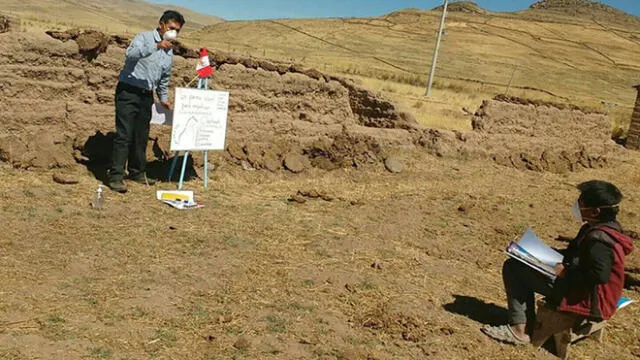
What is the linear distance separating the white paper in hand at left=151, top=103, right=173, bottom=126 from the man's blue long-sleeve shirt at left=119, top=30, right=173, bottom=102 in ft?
1.16

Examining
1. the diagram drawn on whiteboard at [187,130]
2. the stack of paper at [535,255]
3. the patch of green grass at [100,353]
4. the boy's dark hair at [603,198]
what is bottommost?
the patch of green grass at [100,353]

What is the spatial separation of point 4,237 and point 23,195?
1.14 metres

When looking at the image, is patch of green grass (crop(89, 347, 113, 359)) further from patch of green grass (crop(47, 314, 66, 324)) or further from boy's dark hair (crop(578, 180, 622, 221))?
boy's dark hair (crop(578, 180, 622, 221))

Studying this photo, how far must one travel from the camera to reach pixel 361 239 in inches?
261

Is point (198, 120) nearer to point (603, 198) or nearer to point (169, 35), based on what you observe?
point (169, 35)

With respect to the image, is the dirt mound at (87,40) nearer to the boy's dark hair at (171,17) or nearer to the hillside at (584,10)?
the boy's dark hair at (171,17)

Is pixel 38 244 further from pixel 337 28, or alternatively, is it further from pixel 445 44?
pixel 337 28

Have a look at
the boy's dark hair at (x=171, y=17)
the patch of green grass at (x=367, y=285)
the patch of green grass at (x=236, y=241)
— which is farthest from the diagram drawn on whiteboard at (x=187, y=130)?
the patch of green grass at (x=367, y=285)

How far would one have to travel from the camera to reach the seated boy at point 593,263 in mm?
3990

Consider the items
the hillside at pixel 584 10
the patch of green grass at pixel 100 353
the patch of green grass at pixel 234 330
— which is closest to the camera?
the patch of green grass at pixel 100 353

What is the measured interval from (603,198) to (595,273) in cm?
49

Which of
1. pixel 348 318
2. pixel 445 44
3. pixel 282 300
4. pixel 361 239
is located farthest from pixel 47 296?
pixel 445 44

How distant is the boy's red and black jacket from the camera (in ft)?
13.1

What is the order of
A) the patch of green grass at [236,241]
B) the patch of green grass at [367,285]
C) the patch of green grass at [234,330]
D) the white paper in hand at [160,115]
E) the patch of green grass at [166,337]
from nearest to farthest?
1. the patch of green grass at [166,337]
2. the patch of green grass at [234,330]
3. the patch of green grass at [367,285]
4. the patch of green grass at [236,241]
5. the white paper in hand at [160,115]
